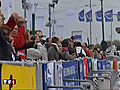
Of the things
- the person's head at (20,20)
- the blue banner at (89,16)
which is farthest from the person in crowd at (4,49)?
the blue banner at (89,16)

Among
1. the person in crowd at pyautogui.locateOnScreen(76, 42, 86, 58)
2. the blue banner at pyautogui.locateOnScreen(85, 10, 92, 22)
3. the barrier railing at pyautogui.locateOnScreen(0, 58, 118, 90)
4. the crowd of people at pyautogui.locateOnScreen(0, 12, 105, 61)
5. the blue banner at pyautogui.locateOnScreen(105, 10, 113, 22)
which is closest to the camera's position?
the barrier railing at pyautogui.locateOnScreen(0, 58, 118, 90)

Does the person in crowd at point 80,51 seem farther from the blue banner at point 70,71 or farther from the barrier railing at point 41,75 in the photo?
the blue banner at point 70,71

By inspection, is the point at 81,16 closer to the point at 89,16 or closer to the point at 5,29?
the point at 89,16

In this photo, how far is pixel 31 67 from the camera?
17.8ft

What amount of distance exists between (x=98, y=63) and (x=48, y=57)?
547 centimetres

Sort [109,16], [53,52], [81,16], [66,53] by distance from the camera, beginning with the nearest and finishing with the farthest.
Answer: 1. [53,52]
2. [66,53]
3. [81,16]
4. [109,16]

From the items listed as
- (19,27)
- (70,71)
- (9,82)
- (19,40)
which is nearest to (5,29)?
(19,40)

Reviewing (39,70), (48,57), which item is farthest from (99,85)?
(39,70)

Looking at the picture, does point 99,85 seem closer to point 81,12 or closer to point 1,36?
point 1,36

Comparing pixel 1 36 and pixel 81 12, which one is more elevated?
pixel 81 12

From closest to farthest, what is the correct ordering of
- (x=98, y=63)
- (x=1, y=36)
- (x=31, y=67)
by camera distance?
(x=31, y=67), (x=1, y=36), (x=98, y=63)

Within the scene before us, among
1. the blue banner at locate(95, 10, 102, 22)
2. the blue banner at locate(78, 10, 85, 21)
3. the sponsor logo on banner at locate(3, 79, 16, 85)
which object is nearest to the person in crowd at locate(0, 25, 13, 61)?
the sponsor logo on banner at locate(3, 79, 16, 85)

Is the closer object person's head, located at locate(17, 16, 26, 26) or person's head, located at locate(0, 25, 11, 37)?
person's head, located at locate(0, 25, 11, 37)

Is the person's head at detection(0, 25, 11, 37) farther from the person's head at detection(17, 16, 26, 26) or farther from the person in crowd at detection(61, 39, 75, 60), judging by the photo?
the person in crowd at detection(61, 39, 75, 60)
